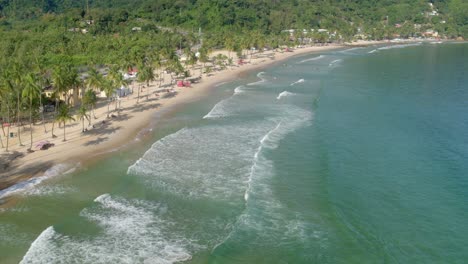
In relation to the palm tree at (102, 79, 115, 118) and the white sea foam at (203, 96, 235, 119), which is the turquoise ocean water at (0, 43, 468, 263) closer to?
the white sea foam at (203, 96, 235, 119)

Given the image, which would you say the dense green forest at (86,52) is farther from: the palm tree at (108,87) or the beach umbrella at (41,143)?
the beach umbrella at (41,143)

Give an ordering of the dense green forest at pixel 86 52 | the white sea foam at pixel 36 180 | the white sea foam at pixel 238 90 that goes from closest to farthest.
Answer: the white sea foam at pixel 36 180 → the dense green forest at pixel 86 52 → the white sea foam at pixel 238 90

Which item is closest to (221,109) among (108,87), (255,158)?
(108,87)

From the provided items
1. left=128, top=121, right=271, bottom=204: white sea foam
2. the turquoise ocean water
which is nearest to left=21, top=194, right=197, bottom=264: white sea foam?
the turquoise ocean water

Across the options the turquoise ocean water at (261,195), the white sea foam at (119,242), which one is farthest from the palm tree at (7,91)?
the white sea foam at (119,242)

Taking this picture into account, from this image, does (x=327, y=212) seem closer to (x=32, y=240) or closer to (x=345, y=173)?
(x=345, y=173)

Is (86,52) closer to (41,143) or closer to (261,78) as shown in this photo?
(261,78)
